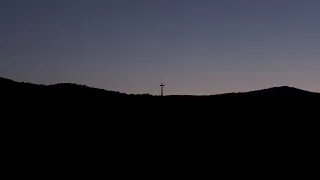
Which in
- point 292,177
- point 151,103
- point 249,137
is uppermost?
point 151,103

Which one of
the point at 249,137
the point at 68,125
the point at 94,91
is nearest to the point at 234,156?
the point at 249,137

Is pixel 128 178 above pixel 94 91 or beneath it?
beneath

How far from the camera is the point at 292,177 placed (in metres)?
18.0

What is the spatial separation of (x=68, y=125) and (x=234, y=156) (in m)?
9.94

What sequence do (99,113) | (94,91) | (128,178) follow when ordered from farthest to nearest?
(94,91) → (99,113) → (128,178)

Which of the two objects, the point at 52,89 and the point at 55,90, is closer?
the point at 55,90

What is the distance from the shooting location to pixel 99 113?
25422 mm

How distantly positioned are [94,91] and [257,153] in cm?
1883

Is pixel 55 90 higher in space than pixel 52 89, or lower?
lower

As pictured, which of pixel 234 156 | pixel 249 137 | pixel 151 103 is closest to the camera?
pixel 234 156

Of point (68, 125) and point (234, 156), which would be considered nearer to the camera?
point (234, 156)

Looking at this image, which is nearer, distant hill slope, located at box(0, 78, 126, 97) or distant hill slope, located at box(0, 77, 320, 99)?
distant hill slope, located at box(0, 77, 320, 99)

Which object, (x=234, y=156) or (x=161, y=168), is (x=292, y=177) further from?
(x=161, y=168)

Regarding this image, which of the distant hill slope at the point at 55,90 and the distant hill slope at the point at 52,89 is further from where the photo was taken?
the distant hill slope at the point at 52,89
